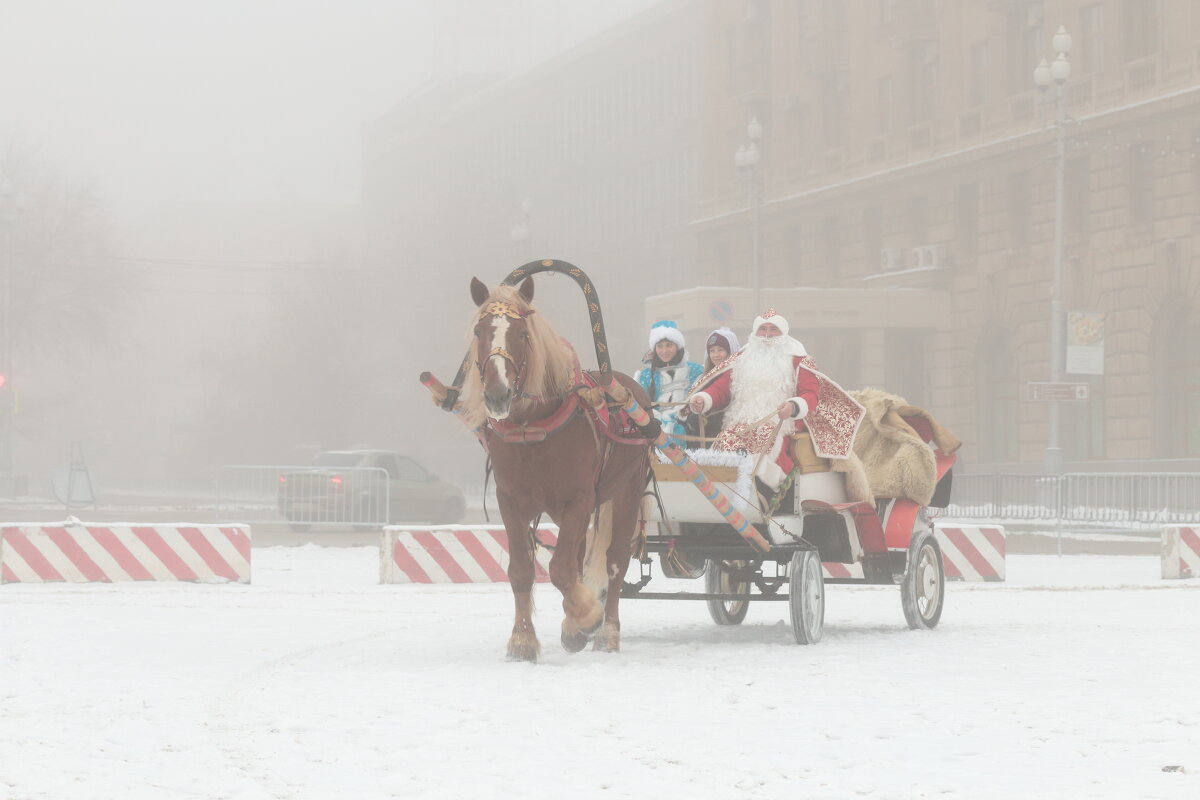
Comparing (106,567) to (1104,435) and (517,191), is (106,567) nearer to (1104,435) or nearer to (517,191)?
(1104,435)

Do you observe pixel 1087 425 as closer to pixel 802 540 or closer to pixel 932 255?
pixel 932 255

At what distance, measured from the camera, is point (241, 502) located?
31562 mm

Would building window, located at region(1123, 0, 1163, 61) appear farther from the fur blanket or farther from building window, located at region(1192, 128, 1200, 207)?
the fur blanket

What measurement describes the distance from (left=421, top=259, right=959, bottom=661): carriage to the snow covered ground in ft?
1.20

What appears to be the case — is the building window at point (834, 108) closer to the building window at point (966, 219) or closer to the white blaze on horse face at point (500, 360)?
the building window at point (966, 219)

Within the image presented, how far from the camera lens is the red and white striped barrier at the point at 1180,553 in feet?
65.4

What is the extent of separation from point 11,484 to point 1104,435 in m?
31.4

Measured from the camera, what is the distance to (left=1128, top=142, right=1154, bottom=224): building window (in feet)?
139

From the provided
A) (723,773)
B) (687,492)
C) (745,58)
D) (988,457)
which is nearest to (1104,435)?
(988,457)

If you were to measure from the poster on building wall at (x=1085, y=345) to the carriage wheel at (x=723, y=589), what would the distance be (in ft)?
74.6

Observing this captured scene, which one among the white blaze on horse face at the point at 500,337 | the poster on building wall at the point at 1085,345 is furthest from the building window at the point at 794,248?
the white blaze on horse face at the point at 500,337

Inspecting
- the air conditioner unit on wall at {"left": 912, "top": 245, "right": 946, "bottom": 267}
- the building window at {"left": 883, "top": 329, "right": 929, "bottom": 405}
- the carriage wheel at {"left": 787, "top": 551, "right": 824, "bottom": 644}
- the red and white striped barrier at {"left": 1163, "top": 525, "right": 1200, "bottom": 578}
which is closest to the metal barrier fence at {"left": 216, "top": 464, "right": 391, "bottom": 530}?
the red and white striped barrier at {"left": 1163, "top": 525, "right": 1200, "bottom": 578}

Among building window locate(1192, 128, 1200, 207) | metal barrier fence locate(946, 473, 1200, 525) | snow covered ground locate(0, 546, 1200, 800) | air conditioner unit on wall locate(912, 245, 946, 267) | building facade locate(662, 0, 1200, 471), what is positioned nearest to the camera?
snow covered ground locate(0, 546, 1200, 800)

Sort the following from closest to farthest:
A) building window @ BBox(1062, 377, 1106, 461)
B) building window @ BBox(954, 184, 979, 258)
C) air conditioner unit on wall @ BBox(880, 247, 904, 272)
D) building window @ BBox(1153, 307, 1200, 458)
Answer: building window @ BBox(1153, 307, 1200, 458)
building window @ BBox(1062, 377, 1106, 461)
building window @ BBox(954, 184, 979, 258)
air conditioner unit on wall @ BBox(880, 247, 904, 272)
